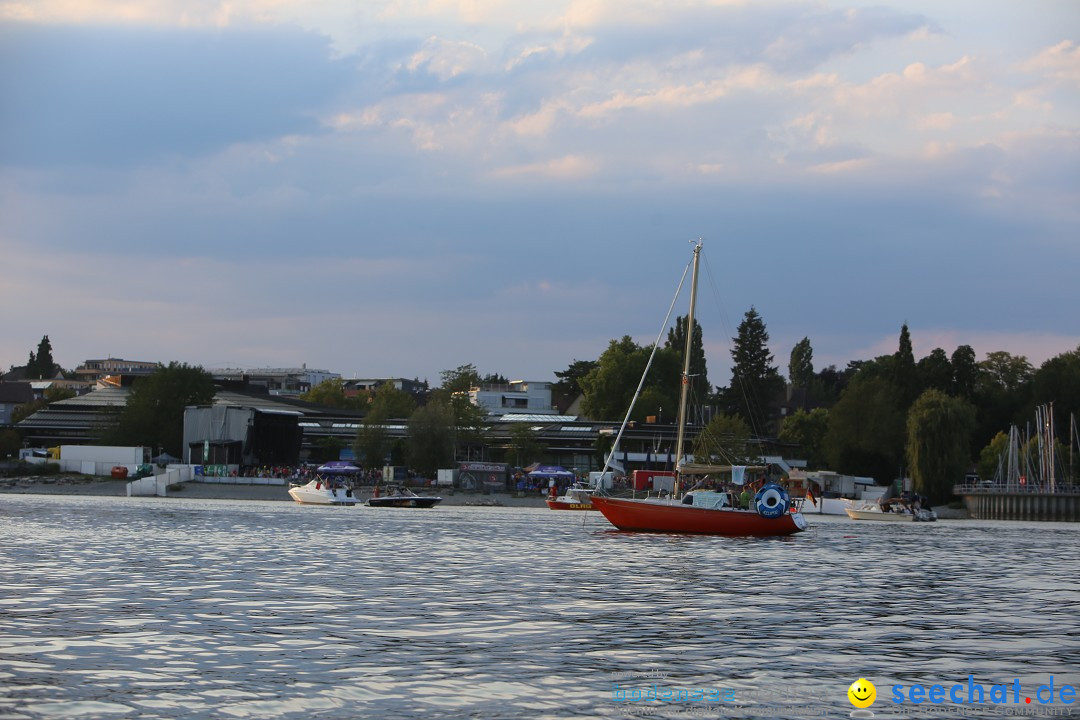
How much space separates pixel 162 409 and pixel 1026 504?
86757mm

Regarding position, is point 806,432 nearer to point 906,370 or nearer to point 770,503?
point 906,370

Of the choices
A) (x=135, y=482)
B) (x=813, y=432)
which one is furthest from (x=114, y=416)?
(x=813, y=432)

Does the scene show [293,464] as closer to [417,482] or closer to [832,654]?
[417,482]

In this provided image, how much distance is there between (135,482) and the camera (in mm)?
107500

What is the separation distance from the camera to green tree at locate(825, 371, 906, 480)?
126875 millimetres

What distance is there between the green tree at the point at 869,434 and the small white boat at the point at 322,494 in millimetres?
54177

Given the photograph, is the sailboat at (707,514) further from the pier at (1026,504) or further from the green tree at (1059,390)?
the green tree at (1059,390)

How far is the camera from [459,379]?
465 ft

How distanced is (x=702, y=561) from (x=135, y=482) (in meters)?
78.7

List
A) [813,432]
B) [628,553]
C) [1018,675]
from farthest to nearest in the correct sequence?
[813,432], [628,553], [1018,675]

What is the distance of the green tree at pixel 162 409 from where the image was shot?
428ft

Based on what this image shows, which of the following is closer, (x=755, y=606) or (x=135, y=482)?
(x=755, y=606)

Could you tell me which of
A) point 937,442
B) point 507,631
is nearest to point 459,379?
point 937,442

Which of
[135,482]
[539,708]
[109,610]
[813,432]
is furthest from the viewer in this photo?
[813,432]
